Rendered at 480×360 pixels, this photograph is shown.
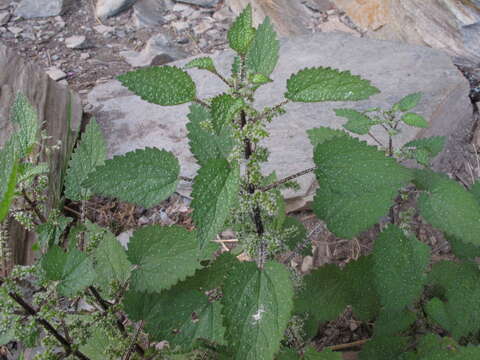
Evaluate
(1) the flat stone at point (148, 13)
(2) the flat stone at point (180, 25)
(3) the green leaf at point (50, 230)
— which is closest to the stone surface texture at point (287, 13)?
(2) the flat stone at point (180, 25)

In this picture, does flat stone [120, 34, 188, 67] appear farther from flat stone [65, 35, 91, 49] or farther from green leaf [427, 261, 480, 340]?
green leaf [427, 261, 480, 340]

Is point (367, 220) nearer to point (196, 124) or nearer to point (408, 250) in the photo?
point (408, 250)

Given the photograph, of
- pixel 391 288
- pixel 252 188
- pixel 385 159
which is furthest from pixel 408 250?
pixel 252 188

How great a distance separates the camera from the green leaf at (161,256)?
1283mm

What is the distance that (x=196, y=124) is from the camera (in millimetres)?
1353

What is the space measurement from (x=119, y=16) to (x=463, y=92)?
12.1 ft

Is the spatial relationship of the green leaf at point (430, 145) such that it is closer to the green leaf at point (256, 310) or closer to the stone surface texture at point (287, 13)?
the green leaf at point (256, 310)

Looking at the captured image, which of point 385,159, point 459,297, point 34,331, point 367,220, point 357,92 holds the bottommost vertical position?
point 34,331

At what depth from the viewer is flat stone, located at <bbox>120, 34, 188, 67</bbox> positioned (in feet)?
13.9

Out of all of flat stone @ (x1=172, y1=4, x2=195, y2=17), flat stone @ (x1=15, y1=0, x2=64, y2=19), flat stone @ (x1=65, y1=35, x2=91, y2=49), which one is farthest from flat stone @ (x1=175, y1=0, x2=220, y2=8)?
flat stone @ (x1=15, y1=0, x2=64, y2=19)

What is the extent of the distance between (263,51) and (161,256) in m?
0.67

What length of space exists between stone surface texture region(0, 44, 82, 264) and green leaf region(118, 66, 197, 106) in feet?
5.13

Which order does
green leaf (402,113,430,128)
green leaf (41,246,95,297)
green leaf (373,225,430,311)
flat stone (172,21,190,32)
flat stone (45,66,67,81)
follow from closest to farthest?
green leaf (41,246,95,297) < green leaf (373,225,430,311) < green leaf (402,113,430,128) < flat stone (45,66,67,81) < flat stone (172,21,190,32)

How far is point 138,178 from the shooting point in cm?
116
